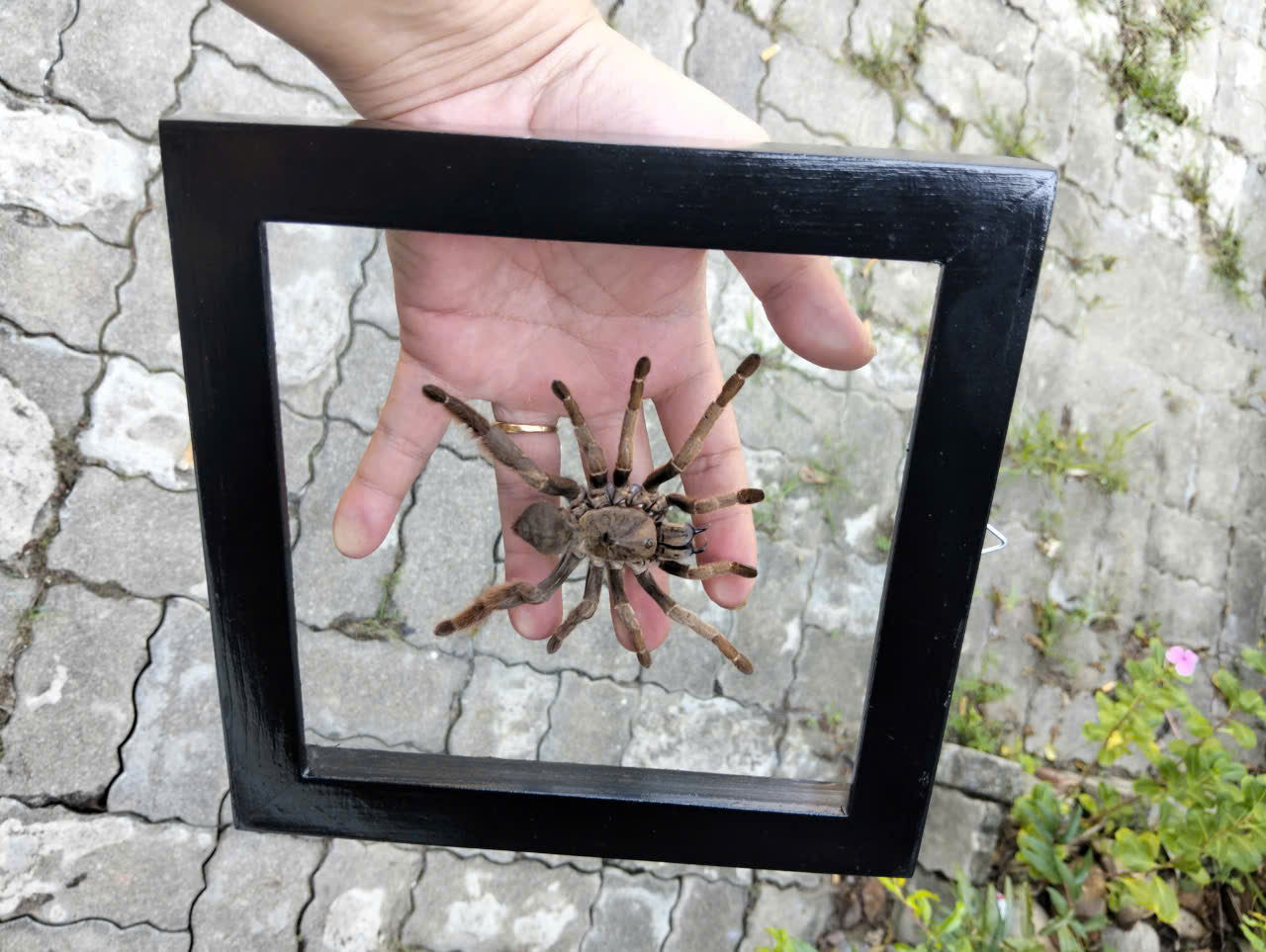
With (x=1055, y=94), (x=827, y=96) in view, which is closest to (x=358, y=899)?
(x=827, y=96)

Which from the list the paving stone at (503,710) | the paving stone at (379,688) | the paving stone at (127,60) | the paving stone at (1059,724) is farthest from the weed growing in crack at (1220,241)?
the paving stone at (127,60)

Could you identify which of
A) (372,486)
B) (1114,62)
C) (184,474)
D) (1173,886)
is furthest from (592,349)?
(1114,62)

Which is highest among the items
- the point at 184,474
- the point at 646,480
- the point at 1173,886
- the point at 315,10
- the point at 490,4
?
the point at 490,4

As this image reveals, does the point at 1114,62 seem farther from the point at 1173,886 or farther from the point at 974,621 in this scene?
the point at 1173,886

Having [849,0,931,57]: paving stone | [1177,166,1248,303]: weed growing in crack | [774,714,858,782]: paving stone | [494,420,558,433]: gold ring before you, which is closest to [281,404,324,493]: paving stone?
[494,420,558,433]: gold ring

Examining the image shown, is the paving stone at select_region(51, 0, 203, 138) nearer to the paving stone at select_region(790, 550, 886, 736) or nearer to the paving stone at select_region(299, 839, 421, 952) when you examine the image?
the paving stone at select_region(299, 839, 421, 952)

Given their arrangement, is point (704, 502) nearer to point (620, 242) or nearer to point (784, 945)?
point (620, 242)
